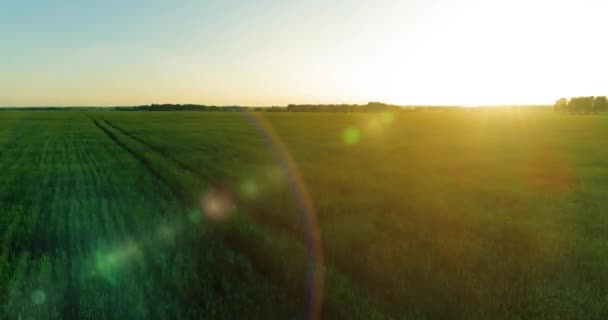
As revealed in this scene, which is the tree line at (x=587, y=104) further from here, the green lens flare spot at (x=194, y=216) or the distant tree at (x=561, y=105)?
the green lens flare spot at (x=194, y=216)

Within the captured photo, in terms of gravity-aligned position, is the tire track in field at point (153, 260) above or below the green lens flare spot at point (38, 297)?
below

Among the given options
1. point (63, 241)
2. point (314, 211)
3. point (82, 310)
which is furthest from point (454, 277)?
point (63, 241)

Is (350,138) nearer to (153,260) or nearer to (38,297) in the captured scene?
(153,260)

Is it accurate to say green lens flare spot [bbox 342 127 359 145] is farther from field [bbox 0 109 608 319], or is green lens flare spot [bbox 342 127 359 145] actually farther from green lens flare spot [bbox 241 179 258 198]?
green lens flare spot [bbox 241 179 258 198]

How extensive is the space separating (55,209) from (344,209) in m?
6.99

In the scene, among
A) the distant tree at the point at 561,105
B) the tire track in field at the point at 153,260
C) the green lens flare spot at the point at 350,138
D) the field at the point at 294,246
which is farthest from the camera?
the distant tree at the point at 561,105

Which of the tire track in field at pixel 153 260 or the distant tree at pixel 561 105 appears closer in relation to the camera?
the tire track in field at pixel 153 260

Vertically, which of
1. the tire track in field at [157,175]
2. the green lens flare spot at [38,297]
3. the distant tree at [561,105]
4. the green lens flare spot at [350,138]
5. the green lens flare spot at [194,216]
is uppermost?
the distant tree at [561,105]

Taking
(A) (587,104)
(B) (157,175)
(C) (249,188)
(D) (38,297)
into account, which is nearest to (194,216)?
(C) (249,188)

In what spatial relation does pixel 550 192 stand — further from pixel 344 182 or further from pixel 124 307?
pixel 124 307

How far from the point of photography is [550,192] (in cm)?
1175

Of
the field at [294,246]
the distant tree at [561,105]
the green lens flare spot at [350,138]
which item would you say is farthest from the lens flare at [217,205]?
the distant tree at [561,105]

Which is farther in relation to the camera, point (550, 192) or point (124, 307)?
point (550, 192)

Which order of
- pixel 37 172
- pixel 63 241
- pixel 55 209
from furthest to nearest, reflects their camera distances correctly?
pixel 37 172
pixel 55 209
pixel 63 241
